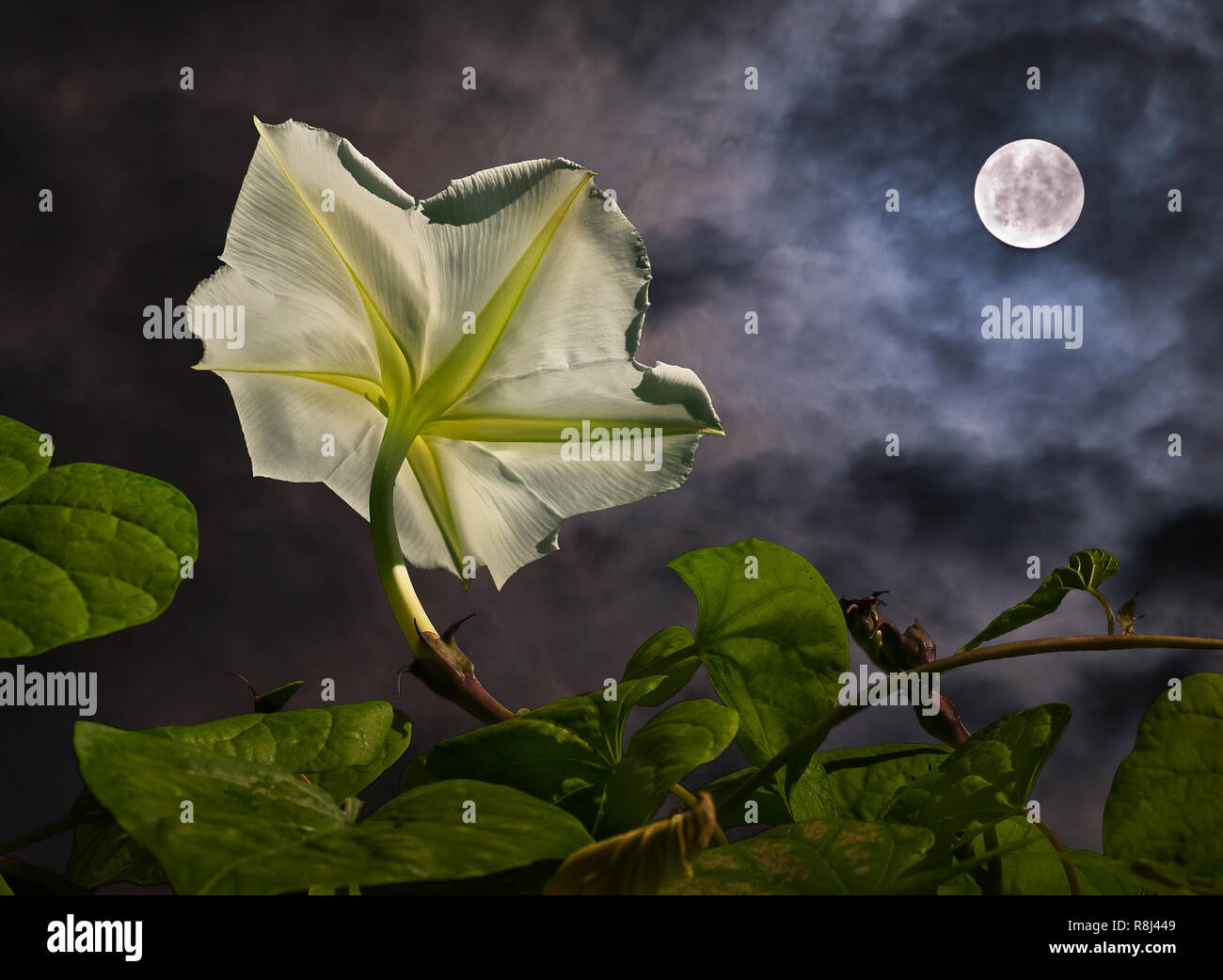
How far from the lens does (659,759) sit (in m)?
0.26

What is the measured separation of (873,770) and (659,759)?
0.22 metres

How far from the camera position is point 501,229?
0.38 m

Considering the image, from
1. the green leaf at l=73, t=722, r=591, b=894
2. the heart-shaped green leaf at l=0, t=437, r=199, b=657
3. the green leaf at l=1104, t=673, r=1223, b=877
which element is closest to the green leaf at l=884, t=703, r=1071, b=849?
the green leaf at l=1104, t=673, r=1223, b=877

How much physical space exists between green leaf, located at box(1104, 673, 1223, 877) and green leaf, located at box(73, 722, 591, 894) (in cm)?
21

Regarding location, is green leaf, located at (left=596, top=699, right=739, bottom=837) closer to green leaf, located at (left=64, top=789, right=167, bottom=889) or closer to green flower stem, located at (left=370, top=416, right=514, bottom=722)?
green flower stem, located at (left=370, top=416, right=514, bottom=722)

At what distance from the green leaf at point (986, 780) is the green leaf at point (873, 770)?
62 mm

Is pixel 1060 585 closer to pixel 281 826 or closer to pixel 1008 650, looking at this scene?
pixel 1008 650

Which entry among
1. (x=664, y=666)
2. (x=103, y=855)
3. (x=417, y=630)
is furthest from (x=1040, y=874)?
(x=103, y=855)

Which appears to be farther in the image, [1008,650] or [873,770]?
[873,770]

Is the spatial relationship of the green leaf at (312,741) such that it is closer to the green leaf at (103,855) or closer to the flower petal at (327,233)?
the green leaf at (103,855)

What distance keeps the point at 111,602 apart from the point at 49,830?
4.2 inches

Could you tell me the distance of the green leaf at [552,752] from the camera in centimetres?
28

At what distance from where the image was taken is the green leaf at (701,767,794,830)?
13.2 inches
